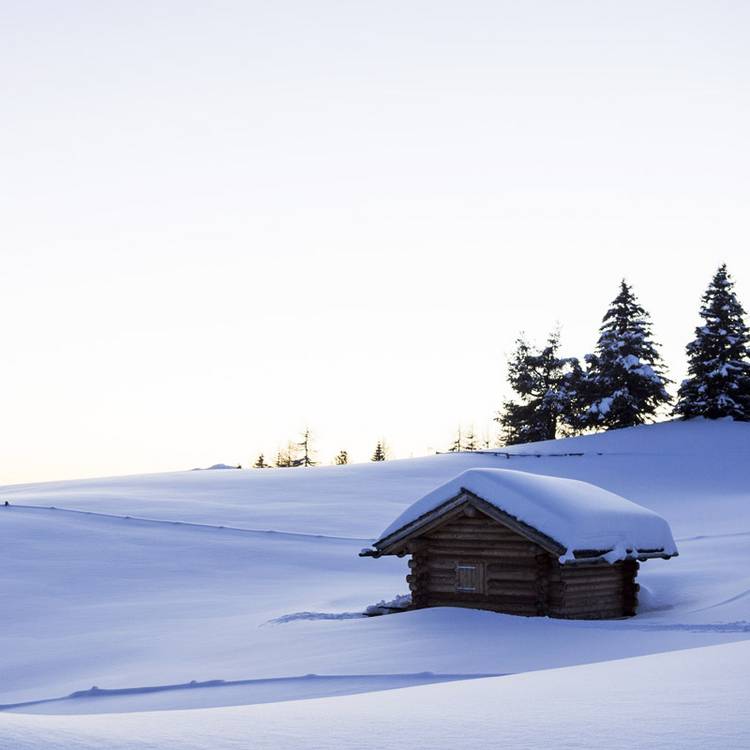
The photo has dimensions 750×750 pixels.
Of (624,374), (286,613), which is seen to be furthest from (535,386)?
(286,613)

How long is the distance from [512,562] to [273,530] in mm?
16837

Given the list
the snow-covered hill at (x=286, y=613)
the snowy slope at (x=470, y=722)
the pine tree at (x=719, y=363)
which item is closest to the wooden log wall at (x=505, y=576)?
the snow-covered hill at (x=286, y=613)

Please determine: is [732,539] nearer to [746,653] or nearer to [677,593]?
[677,593]

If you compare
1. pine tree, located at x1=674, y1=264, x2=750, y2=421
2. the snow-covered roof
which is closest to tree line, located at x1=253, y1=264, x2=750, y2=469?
pine tree, located at x1=674, y1=264, x2=750, y2=421

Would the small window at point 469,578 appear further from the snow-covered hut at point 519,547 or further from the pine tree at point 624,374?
the pine tree at point 624,374

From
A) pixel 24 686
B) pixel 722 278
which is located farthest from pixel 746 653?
pixel 722 278

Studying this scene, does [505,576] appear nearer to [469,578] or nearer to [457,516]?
[469,578]

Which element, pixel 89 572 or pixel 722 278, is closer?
Answer: pixel 89 572

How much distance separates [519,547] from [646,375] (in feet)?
139

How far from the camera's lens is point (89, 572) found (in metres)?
30.2

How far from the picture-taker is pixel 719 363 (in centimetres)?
5903

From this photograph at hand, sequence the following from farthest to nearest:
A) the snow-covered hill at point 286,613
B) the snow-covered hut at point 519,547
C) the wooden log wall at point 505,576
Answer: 1. the wooden log wall at point 505,576
2. the snow-covered hut at point 519,547
3. the snow-covered hill at point 286,613

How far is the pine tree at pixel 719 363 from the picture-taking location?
59.0 metres

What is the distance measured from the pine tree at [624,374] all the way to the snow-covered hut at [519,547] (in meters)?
39.4
